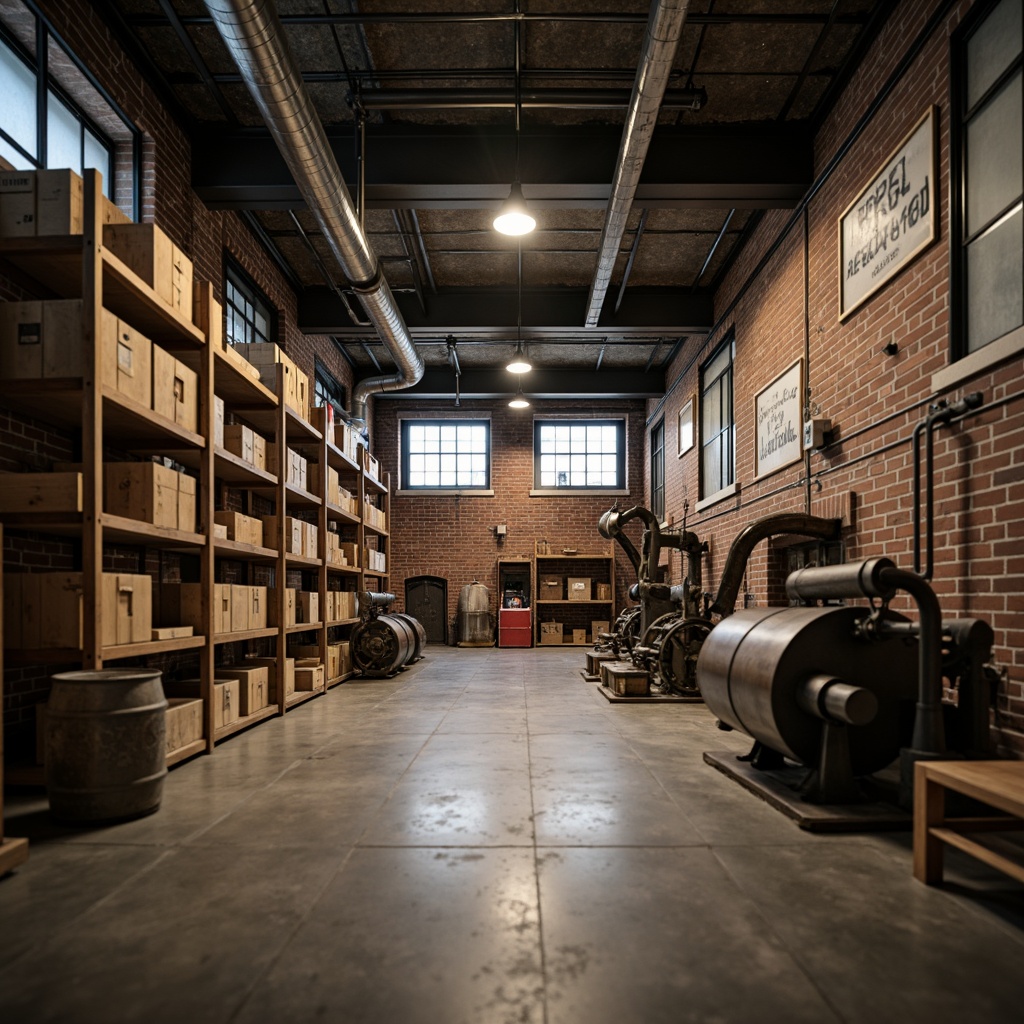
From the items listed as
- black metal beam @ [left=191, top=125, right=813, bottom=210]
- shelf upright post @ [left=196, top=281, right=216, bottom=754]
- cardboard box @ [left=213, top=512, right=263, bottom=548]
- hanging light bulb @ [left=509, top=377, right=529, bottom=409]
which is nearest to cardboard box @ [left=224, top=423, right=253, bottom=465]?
cardboard box @ [left=213, top=512, right=263, bottom=548]

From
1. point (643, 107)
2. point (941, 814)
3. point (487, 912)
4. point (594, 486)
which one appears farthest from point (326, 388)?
point (941, 814)

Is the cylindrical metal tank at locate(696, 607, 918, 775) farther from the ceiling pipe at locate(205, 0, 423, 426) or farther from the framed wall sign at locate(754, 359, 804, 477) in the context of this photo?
the ceiling pipe at locate(205, 0, 423, 426)

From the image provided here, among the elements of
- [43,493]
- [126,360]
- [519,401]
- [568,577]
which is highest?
[519,401]

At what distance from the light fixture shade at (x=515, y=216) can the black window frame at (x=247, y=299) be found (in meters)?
2.88

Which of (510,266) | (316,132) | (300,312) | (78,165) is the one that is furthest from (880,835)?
(300,312)

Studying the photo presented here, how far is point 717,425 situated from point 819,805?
7.40 meters

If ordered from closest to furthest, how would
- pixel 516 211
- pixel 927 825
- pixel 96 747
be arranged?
pixel 927 825
pixel 96 747
pixel 516 211

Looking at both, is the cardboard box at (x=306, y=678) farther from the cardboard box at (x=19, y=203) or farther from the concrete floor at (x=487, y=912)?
the cardboard box at (x=19, y=203)

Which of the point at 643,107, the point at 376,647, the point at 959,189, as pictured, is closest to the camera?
the point at 959,189

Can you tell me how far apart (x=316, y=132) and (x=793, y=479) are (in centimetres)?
500

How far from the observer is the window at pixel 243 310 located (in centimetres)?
789

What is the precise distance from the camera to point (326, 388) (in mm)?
12094

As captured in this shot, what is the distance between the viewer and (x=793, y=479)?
7070 mm

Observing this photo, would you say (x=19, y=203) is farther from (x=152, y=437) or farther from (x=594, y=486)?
(x=594, y=486)
